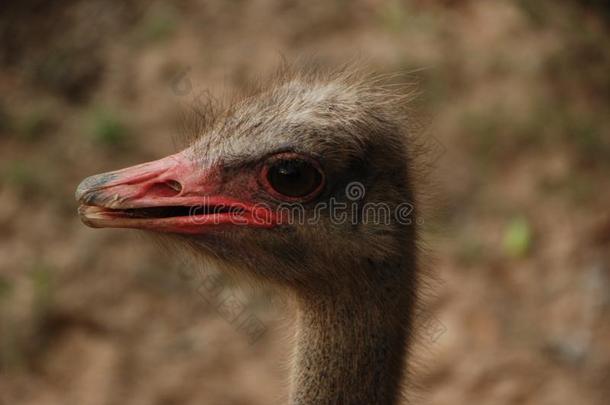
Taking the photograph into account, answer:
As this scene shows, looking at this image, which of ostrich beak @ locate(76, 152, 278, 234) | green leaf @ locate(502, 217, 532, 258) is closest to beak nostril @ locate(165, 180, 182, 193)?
ostrich beak @ locate(76, 152, 278, 234)

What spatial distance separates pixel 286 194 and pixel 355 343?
1.26ft

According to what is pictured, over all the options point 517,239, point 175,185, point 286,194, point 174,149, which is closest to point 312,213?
A: point 286,194

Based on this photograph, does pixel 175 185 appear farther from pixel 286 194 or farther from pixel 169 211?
pixel 286 194

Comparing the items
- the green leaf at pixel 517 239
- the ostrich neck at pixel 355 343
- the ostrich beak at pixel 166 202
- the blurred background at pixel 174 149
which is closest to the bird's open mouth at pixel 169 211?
the ostrich beak at pixel 166 202

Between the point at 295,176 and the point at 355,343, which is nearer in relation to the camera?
the point at 295,176

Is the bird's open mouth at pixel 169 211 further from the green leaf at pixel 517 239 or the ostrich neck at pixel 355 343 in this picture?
the green leaf at pixel 517 239

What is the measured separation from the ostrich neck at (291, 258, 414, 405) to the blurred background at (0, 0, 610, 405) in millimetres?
1082

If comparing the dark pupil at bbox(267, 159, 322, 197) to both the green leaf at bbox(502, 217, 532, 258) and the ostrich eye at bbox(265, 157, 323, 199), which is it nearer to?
the ostrich eye at bbox(265, 157, 323, 199)

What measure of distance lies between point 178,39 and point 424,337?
2.96m

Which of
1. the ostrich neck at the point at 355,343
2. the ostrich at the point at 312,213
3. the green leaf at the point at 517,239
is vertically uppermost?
the green leaf at the point at 517,239

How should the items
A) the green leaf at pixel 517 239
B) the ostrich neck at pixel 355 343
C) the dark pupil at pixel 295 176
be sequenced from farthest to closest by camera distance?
the green leaf at pixel 517 239 → the ostrich neck at pixel 355 343 → the dark pupil at pixel 295 176

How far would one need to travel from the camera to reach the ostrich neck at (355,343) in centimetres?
212

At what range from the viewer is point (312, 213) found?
2033mm

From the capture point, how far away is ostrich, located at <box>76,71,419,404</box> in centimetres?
200
